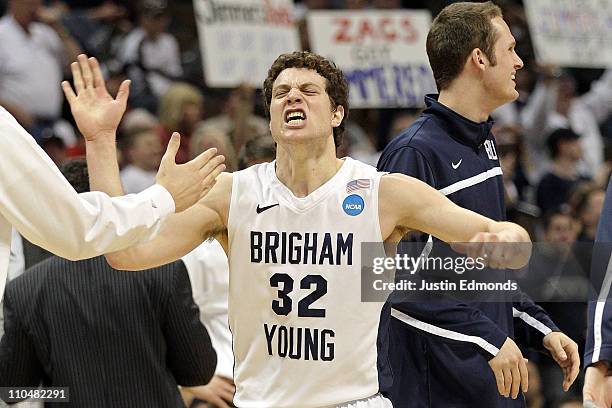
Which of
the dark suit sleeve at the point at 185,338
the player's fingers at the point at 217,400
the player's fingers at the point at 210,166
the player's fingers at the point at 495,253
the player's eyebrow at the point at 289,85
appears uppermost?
the player's eyebrow at the point at 289,85

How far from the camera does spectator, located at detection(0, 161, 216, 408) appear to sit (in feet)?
17.7

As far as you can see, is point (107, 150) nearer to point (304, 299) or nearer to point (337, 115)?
point (304, 299)

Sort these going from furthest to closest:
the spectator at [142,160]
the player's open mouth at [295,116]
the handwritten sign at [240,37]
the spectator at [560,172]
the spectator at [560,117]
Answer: the spectator at [560,117] → the spectator at [560,172] → the handwritten sign at [240,37] → the spectator at [142,160] → the player's open mouth at [295,116]

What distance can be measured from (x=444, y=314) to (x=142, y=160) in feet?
18.3

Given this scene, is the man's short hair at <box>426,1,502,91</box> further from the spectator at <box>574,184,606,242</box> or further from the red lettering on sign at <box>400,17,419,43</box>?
the red lettering on sign at <box>400,17,419,43</box>

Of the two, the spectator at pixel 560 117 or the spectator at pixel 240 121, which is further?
the spectator at pixel 560 117

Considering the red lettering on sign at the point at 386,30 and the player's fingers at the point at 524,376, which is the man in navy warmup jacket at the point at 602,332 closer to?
the player's fingers at the point at 524,376

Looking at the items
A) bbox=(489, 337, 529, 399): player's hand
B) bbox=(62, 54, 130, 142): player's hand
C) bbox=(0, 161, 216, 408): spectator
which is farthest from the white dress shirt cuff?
bbox=(489, 337, 529, 399): player's hand

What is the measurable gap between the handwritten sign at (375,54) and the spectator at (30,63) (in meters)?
2.59

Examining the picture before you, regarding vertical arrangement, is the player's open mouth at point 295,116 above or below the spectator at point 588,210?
above

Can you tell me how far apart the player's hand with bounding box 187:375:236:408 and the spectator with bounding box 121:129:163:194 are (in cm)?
382

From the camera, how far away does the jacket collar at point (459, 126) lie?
5.24 meters

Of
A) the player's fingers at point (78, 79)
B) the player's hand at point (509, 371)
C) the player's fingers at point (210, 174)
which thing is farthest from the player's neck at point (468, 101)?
the player's fingers at point (78, 79)
